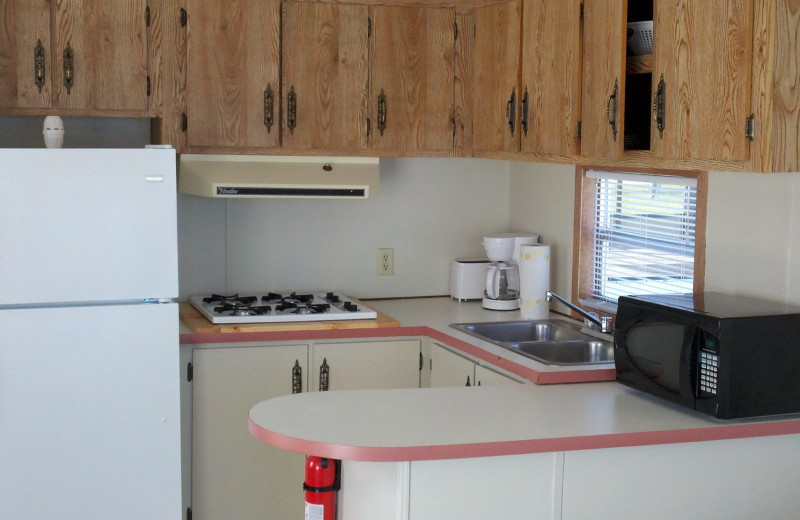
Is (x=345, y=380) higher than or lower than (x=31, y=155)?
lower

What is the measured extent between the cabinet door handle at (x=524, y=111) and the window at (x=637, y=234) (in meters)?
0.36

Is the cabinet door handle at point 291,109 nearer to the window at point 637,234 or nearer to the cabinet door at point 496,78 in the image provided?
the cabinet door at point 496,78

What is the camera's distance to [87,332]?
10.8ft

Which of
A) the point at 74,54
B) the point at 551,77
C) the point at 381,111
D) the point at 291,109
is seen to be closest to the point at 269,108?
the point at 291,109

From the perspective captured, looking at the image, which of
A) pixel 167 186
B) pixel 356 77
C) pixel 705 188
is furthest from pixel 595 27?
pixel 167 186

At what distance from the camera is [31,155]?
3195 millimetres

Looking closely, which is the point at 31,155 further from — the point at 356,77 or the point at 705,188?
the point at 705,188

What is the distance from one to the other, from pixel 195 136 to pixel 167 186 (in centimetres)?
51

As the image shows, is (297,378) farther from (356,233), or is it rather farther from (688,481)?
(688,481)

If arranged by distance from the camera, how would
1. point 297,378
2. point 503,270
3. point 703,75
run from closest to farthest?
point 703,75
point 297,378
point 503,270

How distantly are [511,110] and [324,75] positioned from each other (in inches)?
29.2

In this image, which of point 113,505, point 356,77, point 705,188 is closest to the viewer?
point 705,188

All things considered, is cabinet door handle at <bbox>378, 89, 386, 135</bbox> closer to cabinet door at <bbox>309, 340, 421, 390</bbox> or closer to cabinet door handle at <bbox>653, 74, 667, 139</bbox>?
cabinet door at <bbox>309, 340, 421, 390</bbox>

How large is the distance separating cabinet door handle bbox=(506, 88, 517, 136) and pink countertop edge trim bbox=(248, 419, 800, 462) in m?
1.61
